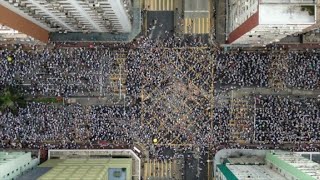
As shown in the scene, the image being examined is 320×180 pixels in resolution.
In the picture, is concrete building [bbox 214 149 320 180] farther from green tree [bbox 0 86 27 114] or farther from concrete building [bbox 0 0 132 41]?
green tree [bbox 0 86 27 114]

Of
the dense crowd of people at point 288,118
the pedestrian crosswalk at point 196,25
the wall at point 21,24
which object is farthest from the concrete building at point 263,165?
the wall at point 21,24

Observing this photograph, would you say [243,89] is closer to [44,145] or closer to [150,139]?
[150,139]

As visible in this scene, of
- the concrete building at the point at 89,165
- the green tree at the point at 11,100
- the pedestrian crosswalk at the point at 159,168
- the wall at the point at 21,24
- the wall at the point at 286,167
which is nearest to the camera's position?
the wall at the point at 21,24

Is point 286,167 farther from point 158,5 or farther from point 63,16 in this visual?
point 63,16

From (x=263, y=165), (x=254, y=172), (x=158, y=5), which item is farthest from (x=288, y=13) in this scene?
(x=263, y=165)

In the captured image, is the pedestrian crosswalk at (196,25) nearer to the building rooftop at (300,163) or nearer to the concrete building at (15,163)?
the building rooftop at (300,163)

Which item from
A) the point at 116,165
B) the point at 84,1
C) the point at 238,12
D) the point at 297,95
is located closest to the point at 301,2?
the point at 238,12
